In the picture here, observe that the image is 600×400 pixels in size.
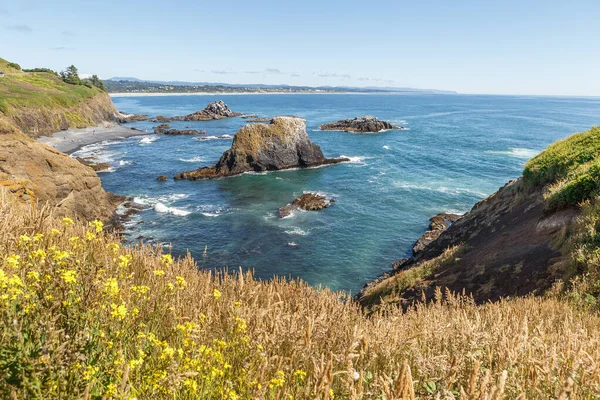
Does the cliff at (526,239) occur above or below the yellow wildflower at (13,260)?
below

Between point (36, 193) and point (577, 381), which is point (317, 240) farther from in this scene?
point (577, 381)

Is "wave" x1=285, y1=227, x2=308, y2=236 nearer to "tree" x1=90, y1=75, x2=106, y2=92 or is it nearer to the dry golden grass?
the dry golden grass

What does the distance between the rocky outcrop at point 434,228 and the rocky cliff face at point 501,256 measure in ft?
23.1

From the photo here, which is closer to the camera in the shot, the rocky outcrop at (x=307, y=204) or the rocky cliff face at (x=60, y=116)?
the rocky outcrop at (x=307, y=204)

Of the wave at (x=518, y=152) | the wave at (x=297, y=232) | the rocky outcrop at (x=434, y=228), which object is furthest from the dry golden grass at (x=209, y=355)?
the wave at (x=518, y=152)

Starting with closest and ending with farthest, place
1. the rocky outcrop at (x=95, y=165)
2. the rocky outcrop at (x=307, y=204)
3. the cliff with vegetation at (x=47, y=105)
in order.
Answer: the rocky outcrop at (x=307, y=204)
the rocky outcrop at (x=95, y=165)
the cliff with vegetation at (x=47, y=105)

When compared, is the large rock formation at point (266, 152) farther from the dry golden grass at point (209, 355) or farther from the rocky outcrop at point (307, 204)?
the dry golden grass at point (209, 355)

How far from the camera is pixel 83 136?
74.4m

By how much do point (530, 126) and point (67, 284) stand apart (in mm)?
131115

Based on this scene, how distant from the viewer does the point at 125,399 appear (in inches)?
87.6

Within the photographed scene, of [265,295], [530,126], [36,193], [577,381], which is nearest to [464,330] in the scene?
[577,381]

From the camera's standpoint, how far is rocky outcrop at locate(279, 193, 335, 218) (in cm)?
3628

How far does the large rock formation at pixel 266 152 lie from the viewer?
4972 cm

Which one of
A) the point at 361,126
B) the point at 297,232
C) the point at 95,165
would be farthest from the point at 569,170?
the point at 361,126
